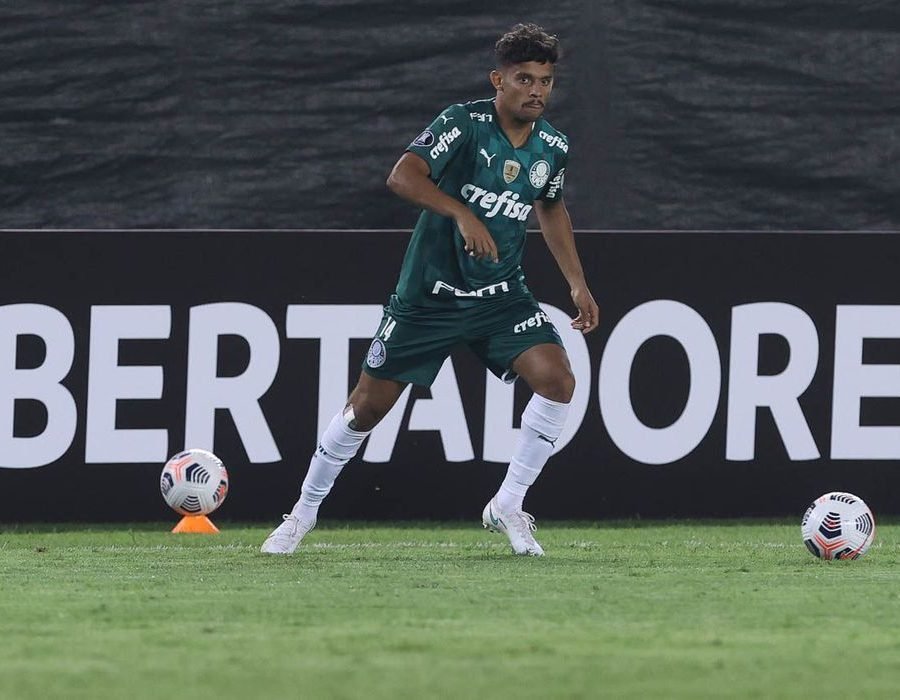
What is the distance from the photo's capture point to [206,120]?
1185 centimetres

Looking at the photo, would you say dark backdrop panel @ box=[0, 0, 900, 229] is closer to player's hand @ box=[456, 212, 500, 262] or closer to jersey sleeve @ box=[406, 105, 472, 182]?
jersey sleeve @ box=[406, 105, 472, 182]

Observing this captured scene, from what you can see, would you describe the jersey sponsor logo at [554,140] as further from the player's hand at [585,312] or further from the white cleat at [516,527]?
the white cleat at [516,527]

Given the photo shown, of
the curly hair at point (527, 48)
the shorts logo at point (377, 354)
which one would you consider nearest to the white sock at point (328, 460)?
the shorts logo at point (377, 354)

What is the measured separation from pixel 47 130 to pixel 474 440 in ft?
12.1

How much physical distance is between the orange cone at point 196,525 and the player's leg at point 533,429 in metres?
2.21

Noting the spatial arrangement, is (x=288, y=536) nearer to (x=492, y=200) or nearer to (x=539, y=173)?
(x=492, y=200)

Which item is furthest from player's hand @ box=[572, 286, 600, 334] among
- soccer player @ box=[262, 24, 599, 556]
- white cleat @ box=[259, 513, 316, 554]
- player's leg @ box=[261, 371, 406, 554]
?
white cleat @ box=[259, 513, 316, 554]

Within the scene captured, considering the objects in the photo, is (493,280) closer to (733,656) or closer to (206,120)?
(733,656)

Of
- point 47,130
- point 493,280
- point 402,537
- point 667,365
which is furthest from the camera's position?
point 47,130

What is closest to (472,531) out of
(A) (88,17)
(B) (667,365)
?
(B) (667,365)

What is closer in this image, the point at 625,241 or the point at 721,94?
the point at 625,241

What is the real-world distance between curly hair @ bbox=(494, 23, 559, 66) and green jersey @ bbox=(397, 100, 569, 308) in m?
0.22

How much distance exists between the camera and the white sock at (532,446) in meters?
7.75

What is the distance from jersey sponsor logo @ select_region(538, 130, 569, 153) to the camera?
7742 mm
